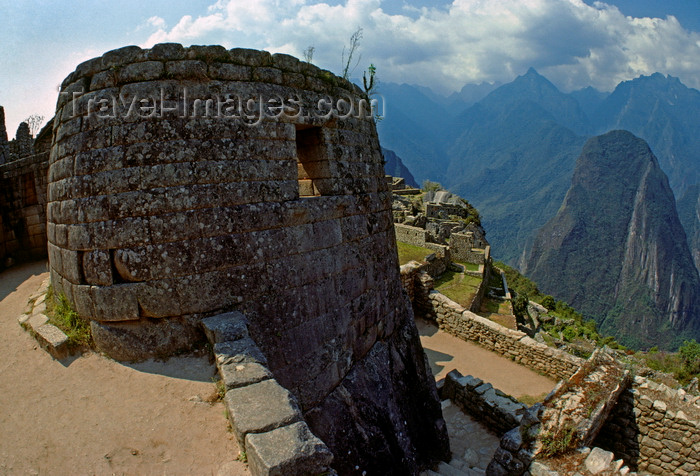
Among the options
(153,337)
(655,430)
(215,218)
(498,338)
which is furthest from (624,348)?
(153,337)

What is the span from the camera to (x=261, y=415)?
2777mm

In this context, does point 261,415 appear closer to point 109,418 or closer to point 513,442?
point 109,418

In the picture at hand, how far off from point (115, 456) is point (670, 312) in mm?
113832

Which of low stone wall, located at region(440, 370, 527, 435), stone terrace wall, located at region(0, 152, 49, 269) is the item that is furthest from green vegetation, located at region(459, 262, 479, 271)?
stone terrace wall, located at region(0, 152, 49, 269)

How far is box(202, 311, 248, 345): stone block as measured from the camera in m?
3.71

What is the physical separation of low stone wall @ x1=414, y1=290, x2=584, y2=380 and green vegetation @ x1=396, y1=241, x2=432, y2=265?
4.48 meters

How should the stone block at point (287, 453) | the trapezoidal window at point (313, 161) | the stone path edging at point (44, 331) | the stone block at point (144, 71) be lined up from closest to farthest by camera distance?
the stone block at point (287, 453), the stone block at point (144, 71), the stone path edging at point (44, 331), the trapezoidal window at point (313, 161)

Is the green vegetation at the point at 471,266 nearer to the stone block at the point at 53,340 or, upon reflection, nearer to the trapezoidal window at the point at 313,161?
the trapezoidal window at the point at 313,161

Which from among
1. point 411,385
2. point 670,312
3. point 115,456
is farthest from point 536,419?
point 670,312

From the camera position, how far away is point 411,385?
21.0ft

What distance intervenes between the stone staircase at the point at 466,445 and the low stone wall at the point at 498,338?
11.0 feet

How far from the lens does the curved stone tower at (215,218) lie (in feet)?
12.7

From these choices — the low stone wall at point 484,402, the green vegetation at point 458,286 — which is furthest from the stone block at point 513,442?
the green vegetation at point 458,286

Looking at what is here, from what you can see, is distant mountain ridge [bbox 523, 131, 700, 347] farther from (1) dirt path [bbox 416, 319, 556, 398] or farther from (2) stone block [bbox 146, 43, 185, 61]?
(2) stone block [bbox 146, 43, 185, 61]
